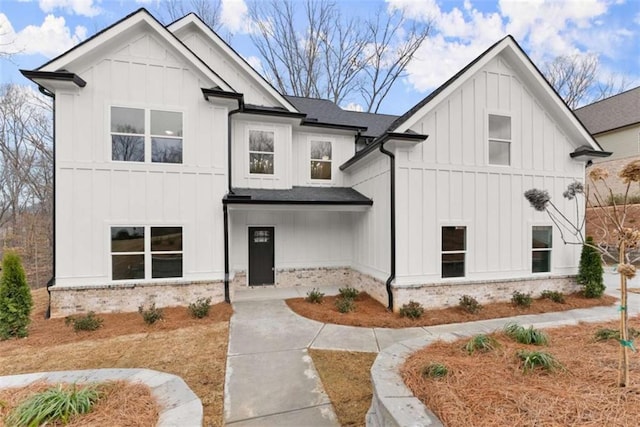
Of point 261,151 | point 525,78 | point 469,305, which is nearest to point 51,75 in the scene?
point 261,151

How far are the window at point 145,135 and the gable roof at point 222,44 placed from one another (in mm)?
3033

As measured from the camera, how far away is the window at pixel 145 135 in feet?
24.3

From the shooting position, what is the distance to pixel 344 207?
28.7ft

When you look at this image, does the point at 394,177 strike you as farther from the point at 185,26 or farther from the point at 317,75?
the point at 317,75

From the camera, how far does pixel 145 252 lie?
7.44 m

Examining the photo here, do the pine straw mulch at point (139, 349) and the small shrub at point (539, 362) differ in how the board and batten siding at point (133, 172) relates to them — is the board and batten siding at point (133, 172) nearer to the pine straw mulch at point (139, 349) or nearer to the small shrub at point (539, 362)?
the pine straw mulch at point (139, 349)

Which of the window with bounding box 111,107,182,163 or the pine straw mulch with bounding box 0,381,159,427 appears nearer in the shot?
the pine straw mulch with bounding box 0,381,159,427

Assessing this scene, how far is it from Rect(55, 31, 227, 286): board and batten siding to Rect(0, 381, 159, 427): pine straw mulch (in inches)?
172

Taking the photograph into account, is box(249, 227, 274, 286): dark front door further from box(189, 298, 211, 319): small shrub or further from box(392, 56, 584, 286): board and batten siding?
box(392, 56, 584, 286): board and batten siding

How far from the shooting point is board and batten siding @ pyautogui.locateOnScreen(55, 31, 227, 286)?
7090mm

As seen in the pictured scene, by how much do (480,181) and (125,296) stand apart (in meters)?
9.94

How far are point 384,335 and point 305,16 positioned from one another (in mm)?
21751

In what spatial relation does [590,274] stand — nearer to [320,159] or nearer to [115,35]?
[320,159]

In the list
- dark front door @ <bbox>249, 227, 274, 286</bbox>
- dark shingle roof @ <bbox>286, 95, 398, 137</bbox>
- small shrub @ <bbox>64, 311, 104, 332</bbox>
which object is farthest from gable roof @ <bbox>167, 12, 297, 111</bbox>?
small shrub @ <bbox>64, 311, 104, 332</bbox>
